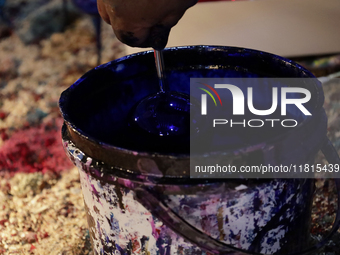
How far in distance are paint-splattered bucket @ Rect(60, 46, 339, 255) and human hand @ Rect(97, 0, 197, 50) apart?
28 centimetres

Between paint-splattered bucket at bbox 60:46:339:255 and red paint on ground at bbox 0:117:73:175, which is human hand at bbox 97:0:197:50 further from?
red paint on ground at bbox 0:117:73:175

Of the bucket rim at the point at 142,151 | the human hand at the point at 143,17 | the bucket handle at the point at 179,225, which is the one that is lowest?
the bucket handle at the point at 179,225

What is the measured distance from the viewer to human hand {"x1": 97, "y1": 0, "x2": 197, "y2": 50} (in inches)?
35.6

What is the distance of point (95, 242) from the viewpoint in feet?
4.04

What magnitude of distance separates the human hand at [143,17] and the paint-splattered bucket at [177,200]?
0.92ft

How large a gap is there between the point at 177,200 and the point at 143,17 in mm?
454

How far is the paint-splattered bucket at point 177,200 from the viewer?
921 mm

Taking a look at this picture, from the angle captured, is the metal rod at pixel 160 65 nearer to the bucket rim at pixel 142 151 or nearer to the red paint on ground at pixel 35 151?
the bucket rim at pixel 142 151

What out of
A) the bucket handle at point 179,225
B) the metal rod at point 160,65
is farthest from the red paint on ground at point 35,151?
the bucket handle at point 179,225

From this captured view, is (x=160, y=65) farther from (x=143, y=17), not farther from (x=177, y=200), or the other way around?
(x=177, y=200)

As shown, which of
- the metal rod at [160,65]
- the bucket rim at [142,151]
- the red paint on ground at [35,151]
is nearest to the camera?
the bucket rim at [142,151]

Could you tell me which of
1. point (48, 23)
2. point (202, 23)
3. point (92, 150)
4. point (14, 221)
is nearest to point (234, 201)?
point (92, 150)

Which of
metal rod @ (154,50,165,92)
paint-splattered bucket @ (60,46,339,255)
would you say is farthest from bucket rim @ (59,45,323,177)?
metal rod @ (154,50,165,92)

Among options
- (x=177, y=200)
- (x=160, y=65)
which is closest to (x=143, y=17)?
(x=160, y=65)
